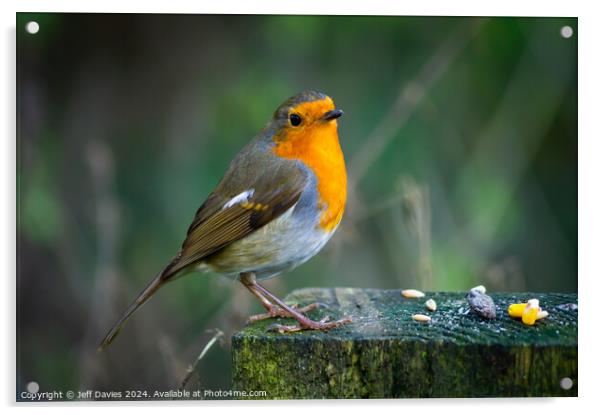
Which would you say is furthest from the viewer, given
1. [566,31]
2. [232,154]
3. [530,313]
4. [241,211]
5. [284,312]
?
[232,154]

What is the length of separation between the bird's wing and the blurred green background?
0.36 m

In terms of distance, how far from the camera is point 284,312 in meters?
2.39

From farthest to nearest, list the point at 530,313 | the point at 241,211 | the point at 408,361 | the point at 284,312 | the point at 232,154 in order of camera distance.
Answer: the point at 232,154 < the point at 241,211 < the point at 284,312 < the point at 530,313 < the point at 408,361

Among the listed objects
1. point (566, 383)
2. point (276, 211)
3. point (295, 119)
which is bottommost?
point (566, 383)

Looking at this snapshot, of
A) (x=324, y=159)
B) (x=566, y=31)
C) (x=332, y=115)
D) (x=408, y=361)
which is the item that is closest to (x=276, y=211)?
(x=324, y=159)

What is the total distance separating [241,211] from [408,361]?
80cm

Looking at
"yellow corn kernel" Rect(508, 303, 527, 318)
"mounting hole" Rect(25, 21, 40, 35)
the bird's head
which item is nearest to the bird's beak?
the bird's head

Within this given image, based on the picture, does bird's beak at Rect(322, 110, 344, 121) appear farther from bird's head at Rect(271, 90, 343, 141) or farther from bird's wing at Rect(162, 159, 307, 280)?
bird's wing at Rect(162, 159, 307, 280)

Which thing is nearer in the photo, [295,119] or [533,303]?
[533,303]

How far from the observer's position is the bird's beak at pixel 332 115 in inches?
96.1

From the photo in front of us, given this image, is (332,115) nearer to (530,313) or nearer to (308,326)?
(308,326)

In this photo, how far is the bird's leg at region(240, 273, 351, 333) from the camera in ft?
7.13

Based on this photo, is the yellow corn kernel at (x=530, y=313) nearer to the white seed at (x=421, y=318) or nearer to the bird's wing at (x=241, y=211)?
the white seed at (x=421, y=318)

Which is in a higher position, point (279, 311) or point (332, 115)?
point (332, 115)
